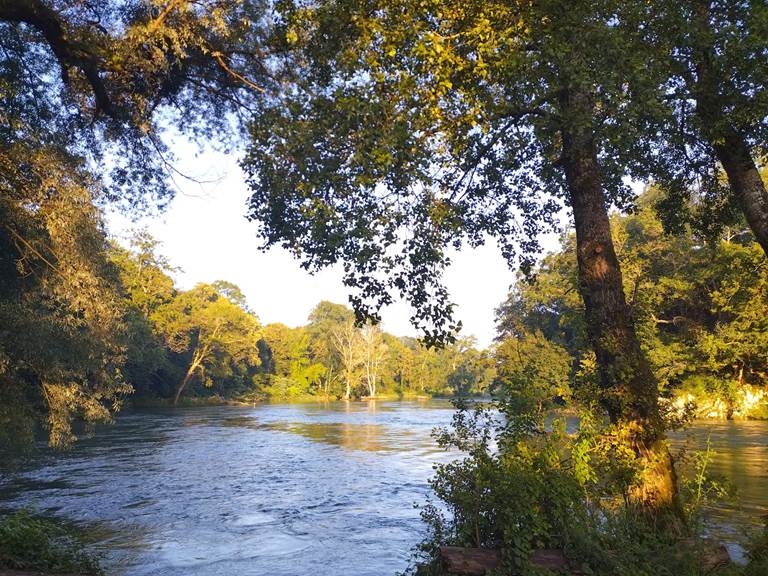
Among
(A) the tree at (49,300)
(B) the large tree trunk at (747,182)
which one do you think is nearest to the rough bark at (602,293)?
(B) the large tree trunk at (747,182)

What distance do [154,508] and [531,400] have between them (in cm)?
1166

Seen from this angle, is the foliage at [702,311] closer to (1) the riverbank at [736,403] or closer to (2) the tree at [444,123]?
(1) the riverbank at [736,403]

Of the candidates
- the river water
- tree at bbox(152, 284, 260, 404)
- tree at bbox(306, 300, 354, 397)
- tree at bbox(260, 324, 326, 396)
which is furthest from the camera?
tree at bbox(306, 300, 354, 397)

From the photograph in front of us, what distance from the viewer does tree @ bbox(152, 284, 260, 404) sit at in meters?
63.4

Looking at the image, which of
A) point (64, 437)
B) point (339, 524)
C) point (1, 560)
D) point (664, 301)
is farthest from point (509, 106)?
point (664, 301)

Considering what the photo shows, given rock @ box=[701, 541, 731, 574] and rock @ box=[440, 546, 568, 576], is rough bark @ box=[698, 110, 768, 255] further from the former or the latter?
rock @ box=[440, 546, 568, 576]

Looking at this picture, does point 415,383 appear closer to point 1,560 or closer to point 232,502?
point 232,502

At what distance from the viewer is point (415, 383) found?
120 m

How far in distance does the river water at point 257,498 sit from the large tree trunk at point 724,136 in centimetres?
328

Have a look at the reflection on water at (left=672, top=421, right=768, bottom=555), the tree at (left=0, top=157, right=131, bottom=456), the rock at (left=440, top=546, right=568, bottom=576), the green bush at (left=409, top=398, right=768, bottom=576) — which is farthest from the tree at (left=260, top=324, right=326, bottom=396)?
the rock at (left=440, top=546, right=568, bottom=576)

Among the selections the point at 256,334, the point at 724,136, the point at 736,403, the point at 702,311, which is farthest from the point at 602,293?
the point at 256,334

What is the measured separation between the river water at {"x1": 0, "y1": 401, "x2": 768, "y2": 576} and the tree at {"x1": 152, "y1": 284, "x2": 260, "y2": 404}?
35.4 metres

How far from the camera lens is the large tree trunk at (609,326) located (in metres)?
6.97

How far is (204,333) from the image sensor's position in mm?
68125
